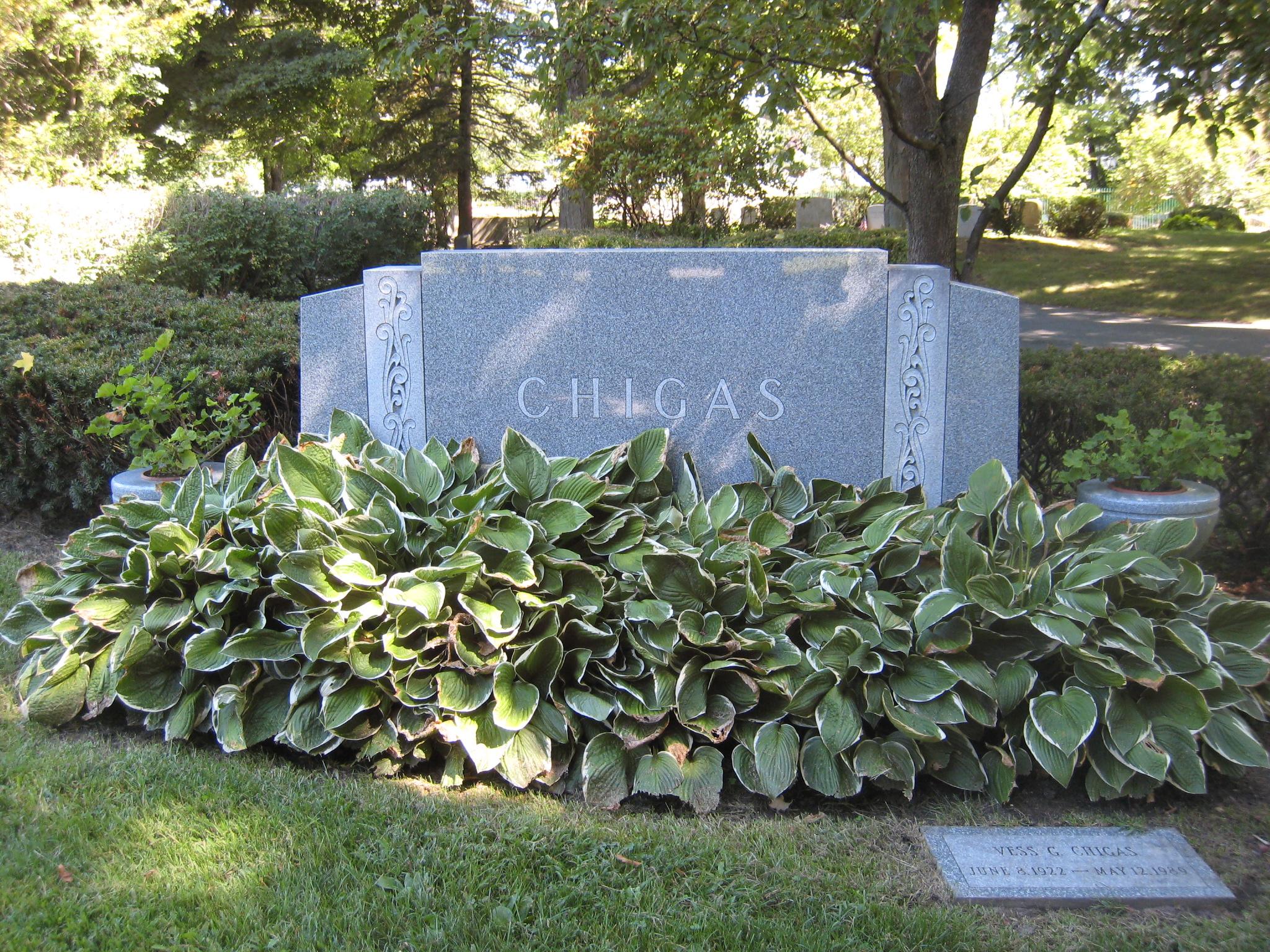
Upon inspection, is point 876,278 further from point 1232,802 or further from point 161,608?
point 161,608

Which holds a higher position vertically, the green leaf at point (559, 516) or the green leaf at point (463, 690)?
the green leaf at point (559, 516)

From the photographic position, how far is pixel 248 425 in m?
5.65

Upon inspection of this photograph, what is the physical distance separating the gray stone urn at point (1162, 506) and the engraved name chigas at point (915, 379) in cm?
75

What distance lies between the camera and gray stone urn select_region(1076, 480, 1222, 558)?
3.95 m

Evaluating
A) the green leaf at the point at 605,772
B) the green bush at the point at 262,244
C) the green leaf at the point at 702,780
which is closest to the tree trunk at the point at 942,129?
the green leaf at the point at 702,780

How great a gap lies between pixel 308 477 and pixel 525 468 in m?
0.84

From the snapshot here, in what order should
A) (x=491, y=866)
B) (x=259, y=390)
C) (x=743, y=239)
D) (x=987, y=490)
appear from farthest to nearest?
(x=743, y=239), (x=259, y=390), (x=987, y=490), (x=491, y=866)

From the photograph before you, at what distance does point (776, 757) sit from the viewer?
3070 millimetres

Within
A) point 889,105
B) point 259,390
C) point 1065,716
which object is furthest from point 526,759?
point 889,105

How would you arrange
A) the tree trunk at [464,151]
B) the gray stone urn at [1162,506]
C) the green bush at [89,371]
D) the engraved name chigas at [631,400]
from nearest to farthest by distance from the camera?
1. the gray stone urn at [1162,506]
2. the engraved name chigas at [631,400]
3. the green bush at [89,371]
4. the tree trunk at [464,151]

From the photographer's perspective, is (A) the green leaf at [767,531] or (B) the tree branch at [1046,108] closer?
(A) the green leaf at [767,531]

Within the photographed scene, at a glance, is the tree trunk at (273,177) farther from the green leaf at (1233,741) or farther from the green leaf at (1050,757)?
the green leaf at (1233,741)

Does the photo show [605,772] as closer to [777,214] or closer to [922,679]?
[922,679]

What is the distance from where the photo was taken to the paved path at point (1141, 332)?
11.6m
